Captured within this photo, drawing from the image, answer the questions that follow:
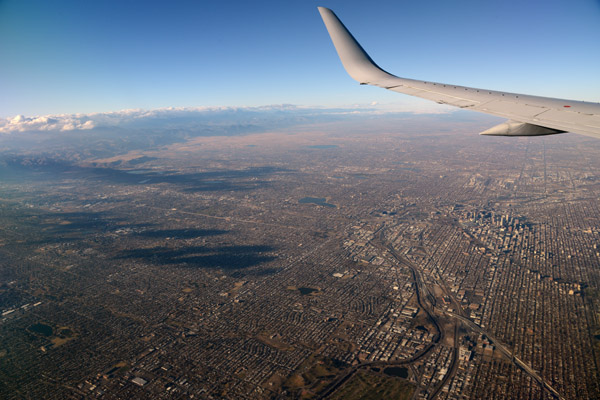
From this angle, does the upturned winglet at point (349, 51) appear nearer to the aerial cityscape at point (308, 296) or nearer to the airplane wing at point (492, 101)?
the airplane wing at point (492, 101)

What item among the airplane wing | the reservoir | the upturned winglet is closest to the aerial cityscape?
the reservoir

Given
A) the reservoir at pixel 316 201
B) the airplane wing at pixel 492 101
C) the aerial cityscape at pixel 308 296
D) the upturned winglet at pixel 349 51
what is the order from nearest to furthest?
the airplane wing at pixel 492 101, the upturned winglet at pixel 349 51, the aerial cityscape at pixel 308 296, the reservoir at pixel 316 201

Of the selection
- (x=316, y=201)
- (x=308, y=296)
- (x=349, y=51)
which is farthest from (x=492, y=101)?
(x=316, y=201)

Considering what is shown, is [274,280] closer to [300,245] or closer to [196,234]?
[300,245]

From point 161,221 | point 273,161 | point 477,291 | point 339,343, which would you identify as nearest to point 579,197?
point 477,291

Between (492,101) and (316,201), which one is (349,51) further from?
(316,201)

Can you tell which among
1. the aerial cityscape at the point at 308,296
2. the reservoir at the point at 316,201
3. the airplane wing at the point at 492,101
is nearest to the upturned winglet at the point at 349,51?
the airplane wing at the point at 492,101
